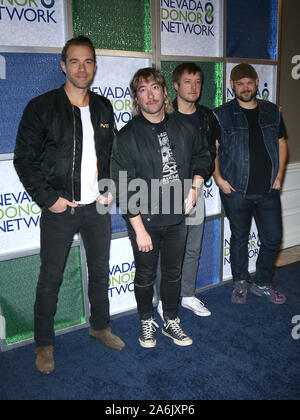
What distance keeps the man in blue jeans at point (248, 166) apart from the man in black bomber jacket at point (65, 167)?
3.87ft

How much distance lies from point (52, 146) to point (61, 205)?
37cm

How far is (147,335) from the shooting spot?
9.26ft

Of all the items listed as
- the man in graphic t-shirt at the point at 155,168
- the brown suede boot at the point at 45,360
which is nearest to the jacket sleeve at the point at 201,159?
the man in graphic t-shirt at the point at 155,168

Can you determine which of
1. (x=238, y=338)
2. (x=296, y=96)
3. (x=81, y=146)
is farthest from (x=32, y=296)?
(x=296, y=96)

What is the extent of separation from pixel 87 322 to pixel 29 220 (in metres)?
1.00

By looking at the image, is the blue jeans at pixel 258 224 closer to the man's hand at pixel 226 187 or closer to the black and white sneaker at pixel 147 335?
the man's hand at pixel 226 187

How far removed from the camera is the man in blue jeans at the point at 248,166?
3209 millimetres

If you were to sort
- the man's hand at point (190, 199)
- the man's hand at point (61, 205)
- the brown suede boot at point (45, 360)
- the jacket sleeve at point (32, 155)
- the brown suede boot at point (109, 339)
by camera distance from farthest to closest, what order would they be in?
the brown suede boot at point (109, 339) < the man's hand at point (190, 199) < the brown suede boot at point (45, 360) < the man's hand at point (61, 205) < the jacket sleeve at point (32, 155)

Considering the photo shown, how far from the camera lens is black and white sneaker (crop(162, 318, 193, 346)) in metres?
2.82

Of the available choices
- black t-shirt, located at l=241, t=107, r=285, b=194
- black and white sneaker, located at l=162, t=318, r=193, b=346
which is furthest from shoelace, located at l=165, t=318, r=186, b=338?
black t-shirt, located at l=241, t=107, r=285, b=194

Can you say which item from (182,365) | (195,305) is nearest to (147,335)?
(182,365)

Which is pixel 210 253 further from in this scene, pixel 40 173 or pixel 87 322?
pixel 40 173

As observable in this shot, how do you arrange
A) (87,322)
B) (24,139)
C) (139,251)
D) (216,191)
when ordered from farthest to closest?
(216,191) → (87,322) → (139,251) → (24,139)

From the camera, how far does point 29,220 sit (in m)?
2.83
